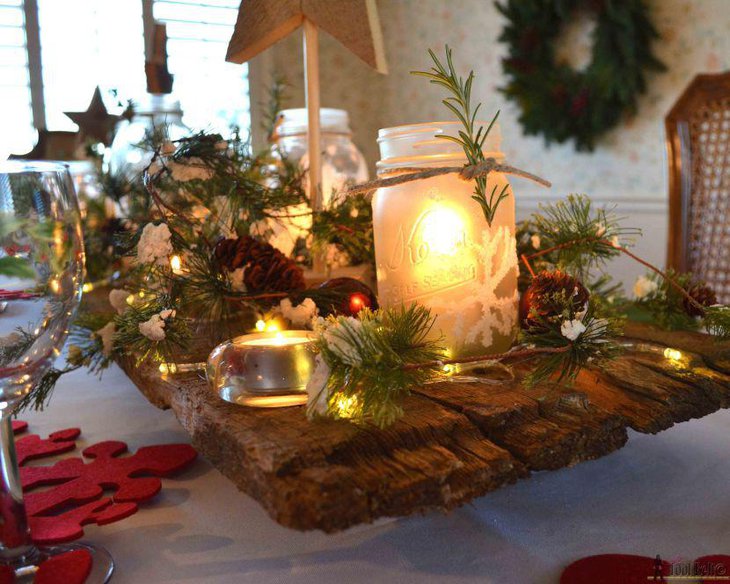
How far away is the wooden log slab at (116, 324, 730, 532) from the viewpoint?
375mm

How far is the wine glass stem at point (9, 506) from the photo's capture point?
0.43 meters

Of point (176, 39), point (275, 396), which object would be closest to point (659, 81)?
point (176, 39)

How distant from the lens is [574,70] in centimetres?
247

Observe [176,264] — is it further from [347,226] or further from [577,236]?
[577,236]

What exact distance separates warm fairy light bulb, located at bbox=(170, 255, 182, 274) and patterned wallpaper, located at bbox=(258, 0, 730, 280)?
1.98m

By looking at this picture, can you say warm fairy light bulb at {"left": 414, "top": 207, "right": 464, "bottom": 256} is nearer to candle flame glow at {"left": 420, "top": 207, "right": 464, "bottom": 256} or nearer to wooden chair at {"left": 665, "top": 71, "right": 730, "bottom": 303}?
candle flame glow at {"left": 420, "top": 207, "right": 464, "bottom": 256}

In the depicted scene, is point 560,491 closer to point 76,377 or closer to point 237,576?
point 237,576

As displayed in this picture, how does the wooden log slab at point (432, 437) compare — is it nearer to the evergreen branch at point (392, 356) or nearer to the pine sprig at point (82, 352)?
the evergreen branch at point (392, 356)

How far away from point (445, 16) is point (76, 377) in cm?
267

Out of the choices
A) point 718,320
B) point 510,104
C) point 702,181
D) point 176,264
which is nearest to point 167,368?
point 176,264

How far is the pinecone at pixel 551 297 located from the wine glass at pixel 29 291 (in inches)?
14.0

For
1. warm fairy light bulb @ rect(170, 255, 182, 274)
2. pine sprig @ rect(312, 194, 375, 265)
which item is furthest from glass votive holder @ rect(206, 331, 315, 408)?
pine sprig @ rect(312, 194, 375, 265)

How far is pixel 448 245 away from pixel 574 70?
214cm

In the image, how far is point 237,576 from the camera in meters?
0.42
